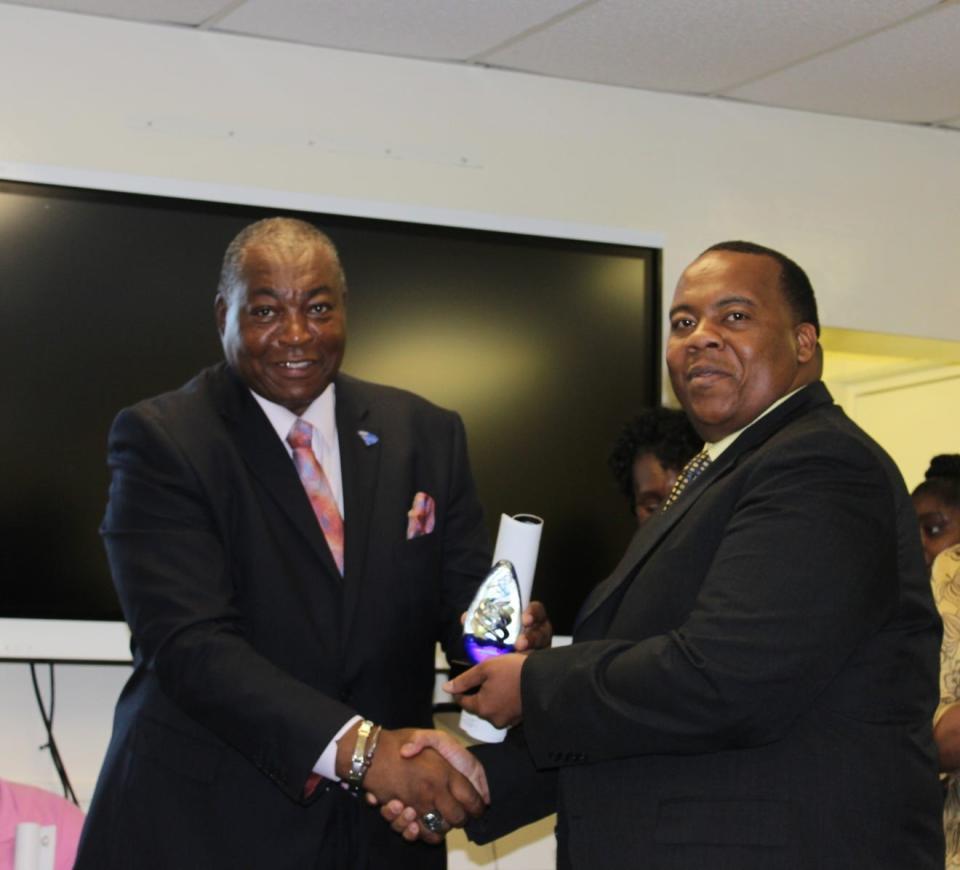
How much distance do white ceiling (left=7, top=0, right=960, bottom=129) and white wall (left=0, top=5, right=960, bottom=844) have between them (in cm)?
9

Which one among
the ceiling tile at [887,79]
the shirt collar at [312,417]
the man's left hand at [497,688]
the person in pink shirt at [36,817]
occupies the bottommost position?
the person in pink shirt at [36,817]

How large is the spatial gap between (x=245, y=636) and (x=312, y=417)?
448mm

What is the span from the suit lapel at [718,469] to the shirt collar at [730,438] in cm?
2

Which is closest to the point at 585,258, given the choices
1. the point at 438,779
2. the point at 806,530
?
the point at 438,779

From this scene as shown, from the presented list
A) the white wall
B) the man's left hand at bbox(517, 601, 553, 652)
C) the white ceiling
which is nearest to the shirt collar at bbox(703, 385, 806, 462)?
the man's left hand at bbox(517, 601, 553, 652)

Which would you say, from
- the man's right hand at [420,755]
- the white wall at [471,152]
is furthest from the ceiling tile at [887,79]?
the man's right hand at [420,755]

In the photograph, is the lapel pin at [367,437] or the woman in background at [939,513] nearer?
the lapel pin at [367,437]

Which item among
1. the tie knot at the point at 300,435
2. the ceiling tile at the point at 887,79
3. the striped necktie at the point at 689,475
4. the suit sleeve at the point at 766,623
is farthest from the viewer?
the ceiling tile at the point at 887,79

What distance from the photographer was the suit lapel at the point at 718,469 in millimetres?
2354

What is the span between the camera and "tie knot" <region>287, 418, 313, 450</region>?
2811 mm

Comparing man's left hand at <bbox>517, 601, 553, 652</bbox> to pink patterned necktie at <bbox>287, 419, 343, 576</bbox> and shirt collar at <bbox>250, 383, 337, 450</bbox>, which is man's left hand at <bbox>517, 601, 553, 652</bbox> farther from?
shirt collar at <bbox>250, 383, 337, 450</bbox>

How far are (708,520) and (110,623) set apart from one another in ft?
7.64

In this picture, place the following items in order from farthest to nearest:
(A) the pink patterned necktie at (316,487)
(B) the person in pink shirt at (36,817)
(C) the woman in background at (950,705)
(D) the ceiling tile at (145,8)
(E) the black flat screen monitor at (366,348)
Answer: (D) the ceiling tile at (145,8), (E) the black flat screen monitor at (366,348), (B) the person in pink shirt at (36,817), (C) the woman in background at (950,705), (A) the pink patterned necktie at (316,487)

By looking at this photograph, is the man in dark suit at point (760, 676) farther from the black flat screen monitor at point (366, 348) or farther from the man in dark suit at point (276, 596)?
the black flat screen monitor at point (366, 348)
